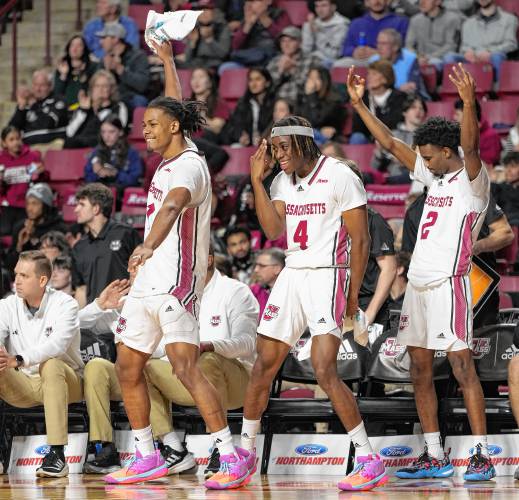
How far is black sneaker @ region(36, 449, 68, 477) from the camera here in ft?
24.5

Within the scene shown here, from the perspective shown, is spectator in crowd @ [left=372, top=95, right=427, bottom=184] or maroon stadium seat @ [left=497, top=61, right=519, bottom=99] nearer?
spectator in crowd @ [left=372, top=95, right=427, bottom=184]

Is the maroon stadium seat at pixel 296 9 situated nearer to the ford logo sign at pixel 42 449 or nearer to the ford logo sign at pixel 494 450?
the ford logo sign at pixel 42 449

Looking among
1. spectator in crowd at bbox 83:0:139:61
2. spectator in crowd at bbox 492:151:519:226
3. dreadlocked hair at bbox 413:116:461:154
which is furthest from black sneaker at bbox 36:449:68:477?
spectator in crowd at bbox 83:0:139:61

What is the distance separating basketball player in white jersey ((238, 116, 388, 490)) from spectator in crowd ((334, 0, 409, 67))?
6618 millimetres

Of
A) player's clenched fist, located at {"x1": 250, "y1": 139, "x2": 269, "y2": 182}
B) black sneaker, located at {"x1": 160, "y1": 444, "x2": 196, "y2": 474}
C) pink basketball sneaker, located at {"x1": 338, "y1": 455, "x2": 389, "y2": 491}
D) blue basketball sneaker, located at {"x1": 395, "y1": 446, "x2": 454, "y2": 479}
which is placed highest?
player's clenched fist, located at {"x1": 250, "y1": 139, "x2": 269, "y2": 182}

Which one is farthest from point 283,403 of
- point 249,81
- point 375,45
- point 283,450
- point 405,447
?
point 375,45

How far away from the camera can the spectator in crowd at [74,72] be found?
14391 mm

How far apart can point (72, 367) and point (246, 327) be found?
1126 millimetres

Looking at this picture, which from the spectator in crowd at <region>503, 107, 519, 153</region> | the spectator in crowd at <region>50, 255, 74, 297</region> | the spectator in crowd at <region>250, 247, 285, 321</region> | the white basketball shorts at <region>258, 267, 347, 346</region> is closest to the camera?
the white basketball shorts at <region>258, 267, 347, 346</region>

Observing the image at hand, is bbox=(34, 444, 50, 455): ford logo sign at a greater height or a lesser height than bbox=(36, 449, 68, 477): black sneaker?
lesser

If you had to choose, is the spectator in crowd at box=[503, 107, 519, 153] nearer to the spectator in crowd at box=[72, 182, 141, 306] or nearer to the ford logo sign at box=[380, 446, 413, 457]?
the spectator in crowd at box=[72, 182, 141, 306]

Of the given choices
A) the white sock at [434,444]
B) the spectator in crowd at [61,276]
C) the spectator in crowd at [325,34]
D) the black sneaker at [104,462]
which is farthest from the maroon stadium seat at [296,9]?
the white sock at [434,444]

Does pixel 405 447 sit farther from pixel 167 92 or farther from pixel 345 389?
pixel 167 92

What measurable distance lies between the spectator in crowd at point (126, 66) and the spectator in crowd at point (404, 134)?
129 inches
